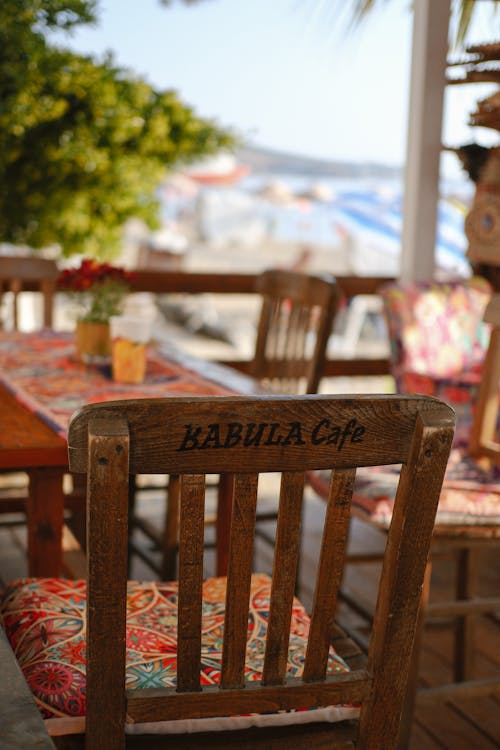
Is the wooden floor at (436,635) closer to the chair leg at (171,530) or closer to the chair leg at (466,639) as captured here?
the chair leg at (466,639)

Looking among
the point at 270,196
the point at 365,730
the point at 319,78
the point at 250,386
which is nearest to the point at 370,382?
the point at 250,386

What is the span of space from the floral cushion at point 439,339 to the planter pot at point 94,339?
0.85 metres

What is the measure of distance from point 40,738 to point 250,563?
0.33 m

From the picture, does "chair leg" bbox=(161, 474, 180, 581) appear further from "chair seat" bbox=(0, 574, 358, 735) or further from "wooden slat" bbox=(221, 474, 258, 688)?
"wooden slat" bbox=(221, 474, 258, 688)

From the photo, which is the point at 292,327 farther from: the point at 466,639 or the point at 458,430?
the point at 466,639

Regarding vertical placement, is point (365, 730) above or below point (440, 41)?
below

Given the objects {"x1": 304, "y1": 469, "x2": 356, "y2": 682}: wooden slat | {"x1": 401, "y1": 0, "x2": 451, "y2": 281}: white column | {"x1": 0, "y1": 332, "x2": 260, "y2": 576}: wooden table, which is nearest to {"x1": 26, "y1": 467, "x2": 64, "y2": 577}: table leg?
{"x1": 0, "y1": 332, "x2": 260, "y2": 576}: wooden table

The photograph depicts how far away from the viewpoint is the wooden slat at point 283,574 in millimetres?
960

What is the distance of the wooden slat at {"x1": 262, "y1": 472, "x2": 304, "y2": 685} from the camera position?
37.8 inches

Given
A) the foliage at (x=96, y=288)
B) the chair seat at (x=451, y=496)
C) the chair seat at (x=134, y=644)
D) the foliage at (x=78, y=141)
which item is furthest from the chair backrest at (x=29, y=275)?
the foliage at (x=78, y=141)

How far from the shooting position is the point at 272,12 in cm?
1255

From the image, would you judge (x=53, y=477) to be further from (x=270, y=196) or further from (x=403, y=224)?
(x=270, y=196)

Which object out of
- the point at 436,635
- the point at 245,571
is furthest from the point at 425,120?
the point at 245,571

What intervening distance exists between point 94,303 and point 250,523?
1286 mm
